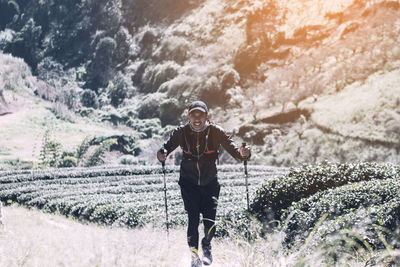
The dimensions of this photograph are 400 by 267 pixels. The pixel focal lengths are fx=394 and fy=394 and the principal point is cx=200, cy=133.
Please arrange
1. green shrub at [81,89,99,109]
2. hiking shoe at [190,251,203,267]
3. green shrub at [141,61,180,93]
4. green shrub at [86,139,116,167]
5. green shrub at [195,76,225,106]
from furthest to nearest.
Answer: green shrub at [141,61,180,93]
green shrub at [81,89,99,109]
green shrub at [195,76,225,106]
green shrub at [86,139,116,167]
hiking shoe at [190,251,203,267]

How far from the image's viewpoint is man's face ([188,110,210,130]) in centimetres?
491

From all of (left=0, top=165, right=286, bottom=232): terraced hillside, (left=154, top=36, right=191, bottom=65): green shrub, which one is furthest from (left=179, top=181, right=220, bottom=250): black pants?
(left=154, top=36, right=191, bottom=65): green shrub

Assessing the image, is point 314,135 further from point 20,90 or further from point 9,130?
point 20,90

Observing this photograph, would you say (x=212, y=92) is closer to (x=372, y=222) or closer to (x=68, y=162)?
(x=68, y=162)

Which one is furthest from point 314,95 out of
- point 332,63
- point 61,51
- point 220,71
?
point 61,51

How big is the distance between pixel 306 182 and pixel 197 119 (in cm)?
463

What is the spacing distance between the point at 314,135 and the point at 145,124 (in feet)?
36.1

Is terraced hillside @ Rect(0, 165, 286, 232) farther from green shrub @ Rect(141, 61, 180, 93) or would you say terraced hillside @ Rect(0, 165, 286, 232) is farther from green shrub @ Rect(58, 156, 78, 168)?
green shrub @ Rect(141, 61, 180, 93)

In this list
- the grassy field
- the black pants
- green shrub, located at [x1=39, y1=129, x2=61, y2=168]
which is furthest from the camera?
green shrub, located at [x1=39, y1=129, x2=61, y2=168]

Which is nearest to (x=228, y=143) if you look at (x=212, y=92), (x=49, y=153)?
(x=49, y=153)

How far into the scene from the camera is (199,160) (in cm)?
499

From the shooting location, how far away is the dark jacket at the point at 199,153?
196 inches

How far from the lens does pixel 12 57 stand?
32125mm

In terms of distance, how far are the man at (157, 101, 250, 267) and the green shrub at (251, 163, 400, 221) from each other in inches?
148
